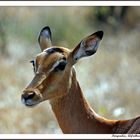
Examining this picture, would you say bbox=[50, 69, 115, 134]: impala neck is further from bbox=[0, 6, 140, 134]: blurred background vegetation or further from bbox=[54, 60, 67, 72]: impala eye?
bbox=[0, 6, 140, 134]: blurred background vegetation

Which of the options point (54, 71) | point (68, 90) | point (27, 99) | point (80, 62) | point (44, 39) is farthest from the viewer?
point (80, 62)

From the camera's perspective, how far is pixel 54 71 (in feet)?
16.4

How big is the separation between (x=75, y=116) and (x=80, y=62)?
3809 mm

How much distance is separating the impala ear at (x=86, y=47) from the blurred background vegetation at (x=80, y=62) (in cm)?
166

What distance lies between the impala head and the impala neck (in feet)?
0.21

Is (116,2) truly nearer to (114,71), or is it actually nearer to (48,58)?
(48,58)

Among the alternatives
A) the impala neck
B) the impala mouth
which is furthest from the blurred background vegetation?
the impala mouth

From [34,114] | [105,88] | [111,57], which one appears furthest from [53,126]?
[111,57]

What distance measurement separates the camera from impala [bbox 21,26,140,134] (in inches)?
196

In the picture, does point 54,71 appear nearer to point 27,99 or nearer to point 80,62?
point 27,99

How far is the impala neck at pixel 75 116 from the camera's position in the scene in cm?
512

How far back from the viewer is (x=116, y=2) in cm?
618

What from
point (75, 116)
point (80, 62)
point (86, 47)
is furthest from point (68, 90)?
point (80, 62)

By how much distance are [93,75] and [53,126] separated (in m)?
1.49
